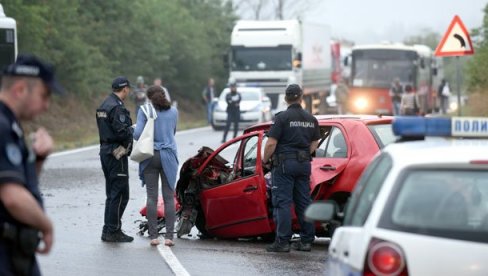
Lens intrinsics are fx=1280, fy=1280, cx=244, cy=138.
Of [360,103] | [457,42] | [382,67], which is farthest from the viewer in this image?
[382,67]

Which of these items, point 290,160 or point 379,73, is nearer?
point 290,160

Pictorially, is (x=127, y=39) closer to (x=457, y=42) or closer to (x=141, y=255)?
(x=457, y=42)

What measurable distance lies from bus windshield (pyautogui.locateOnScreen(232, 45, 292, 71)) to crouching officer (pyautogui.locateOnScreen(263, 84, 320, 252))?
108ft

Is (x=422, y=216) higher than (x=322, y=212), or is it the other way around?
(x=422, y=216)

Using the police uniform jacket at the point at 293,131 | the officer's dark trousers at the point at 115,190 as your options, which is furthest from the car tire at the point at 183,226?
the police uniform jacket at the point at 293,131

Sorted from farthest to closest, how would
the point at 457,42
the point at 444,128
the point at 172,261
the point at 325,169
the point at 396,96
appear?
the point at 396,96 → the point at 457,42 → the point at 325,169 → the point at 172,261 → the point at 444,128

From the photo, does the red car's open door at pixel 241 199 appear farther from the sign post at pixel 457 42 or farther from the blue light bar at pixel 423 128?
the sign post at pixel 457 42

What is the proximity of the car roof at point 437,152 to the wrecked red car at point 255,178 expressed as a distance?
5.16 meters

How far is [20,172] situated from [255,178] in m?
7.01

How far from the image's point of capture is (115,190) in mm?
12898

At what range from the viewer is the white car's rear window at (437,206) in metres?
6.09

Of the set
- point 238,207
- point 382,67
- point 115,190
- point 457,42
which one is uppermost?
point 457,42

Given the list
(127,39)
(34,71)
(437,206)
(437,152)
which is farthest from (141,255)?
(127,39)

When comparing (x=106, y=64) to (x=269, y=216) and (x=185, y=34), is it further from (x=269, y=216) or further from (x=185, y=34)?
(x=269, y=216)
